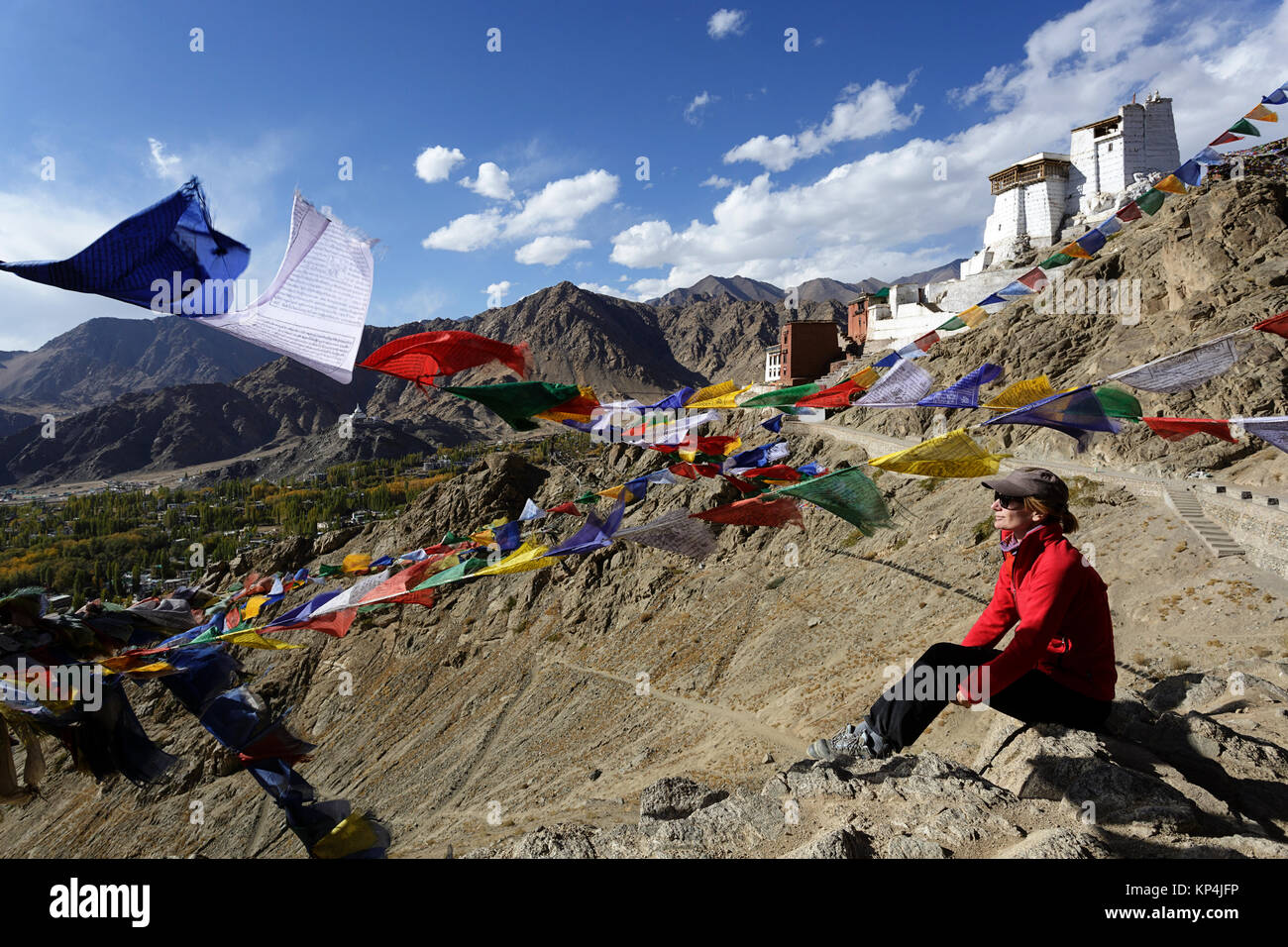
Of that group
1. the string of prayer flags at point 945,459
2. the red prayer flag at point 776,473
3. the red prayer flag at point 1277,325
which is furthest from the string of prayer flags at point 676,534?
the red prayer flag at point 1277,325

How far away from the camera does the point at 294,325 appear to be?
10.5 ft

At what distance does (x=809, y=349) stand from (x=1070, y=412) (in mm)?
43106

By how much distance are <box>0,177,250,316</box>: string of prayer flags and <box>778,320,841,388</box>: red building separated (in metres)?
45.5

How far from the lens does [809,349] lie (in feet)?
154

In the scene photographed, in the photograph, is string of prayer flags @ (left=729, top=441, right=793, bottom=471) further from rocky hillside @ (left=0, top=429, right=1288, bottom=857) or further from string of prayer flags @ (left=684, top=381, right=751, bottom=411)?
rocky hillside @ (left=0, top=429, right=1288, bottom=857)

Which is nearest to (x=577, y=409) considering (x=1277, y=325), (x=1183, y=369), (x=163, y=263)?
(x=163, y=263)

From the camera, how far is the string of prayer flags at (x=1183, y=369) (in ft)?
17.3

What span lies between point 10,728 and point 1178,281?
3470 cm

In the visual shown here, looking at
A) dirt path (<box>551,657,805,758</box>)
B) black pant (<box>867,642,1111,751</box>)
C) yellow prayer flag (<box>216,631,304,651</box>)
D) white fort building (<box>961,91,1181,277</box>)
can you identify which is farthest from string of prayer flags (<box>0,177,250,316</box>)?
white fort building (<box>961,91,1181,277</box>)

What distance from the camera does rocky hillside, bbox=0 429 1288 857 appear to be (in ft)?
12.8

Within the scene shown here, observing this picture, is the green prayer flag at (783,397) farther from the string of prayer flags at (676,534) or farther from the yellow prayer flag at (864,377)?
the string of prayer flags at (676,534)
